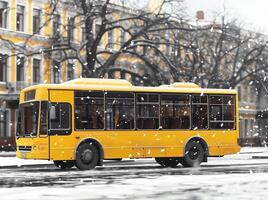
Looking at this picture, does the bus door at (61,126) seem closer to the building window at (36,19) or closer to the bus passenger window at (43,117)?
the bus passenger window at (43,117)

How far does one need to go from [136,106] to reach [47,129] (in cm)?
344

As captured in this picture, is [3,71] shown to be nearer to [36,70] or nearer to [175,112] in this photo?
[36,70]

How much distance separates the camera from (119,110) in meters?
25.4

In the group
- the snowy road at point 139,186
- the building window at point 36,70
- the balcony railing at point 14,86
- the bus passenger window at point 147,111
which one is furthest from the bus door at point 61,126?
the building window at point 36,70

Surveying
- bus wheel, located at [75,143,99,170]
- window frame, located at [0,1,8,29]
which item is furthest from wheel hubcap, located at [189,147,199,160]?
window frame, located at [0,1,8,29]

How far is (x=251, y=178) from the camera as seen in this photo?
19.5 m

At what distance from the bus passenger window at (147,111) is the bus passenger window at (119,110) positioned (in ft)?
1.01

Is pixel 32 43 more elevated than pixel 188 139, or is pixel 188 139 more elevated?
pixel 32 43

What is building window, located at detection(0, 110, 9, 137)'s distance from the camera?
52.9m

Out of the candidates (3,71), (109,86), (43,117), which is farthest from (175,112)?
(3,71)

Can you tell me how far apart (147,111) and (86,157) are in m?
2.92

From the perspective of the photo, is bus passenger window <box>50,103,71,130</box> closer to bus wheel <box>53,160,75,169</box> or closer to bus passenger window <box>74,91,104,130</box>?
bus passenger window <box>74,91,104,130</box>

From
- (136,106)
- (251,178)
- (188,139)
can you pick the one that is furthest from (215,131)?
(251,178)

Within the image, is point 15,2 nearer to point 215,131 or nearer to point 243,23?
point 243,23
